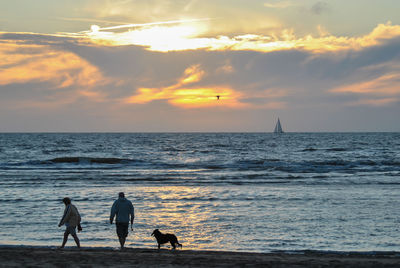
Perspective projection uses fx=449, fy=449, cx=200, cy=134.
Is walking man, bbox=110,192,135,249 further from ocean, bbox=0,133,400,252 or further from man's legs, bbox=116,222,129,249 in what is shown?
ocean, bbox=0,133,400,252

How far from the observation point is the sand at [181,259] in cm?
1020

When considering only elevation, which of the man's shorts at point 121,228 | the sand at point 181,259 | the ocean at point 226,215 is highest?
the man's shorts at point 121,228

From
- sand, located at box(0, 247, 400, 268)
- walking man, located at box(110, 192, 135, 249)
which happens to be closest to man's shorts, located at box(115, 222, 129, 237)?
walking man, located at box(110, 192, 135, 249)

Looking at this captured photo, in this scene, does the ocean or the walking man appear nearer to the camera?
the walking man

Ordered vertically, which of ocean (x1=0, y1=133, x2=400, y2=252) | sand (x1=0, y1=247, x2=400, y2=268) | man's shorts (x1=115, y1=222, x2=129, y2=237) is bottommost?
→ ocean (x1=0, y1=133, x2=400, y2=252)

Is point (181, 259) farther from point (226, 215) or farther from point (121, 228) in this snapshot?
point (226, 215)

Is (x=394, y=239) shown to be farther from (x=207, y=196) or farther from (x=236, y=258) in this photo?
(x=207, y=196)

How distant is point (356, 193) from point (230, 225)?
36.7ft

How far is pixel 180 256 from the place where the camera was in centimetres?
1124

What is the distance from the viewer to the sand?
1020 centimetres

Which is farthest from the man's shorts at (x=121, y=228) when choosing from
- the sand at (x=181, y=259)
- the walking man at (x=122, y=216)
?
the sand at (x=181, y=259)

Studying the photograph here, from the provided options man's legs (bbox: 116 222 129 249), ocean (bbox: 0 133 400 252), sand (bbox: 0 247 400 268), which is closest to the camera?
sand (bbox: 0 247 400 268)

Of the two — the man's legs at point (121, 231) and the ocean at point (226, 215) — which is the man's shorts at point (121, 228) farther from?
the ocean at point (226, 215)

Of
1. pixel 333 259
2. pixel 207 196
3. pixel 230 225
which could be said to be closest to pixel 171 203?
pixel 207 196
